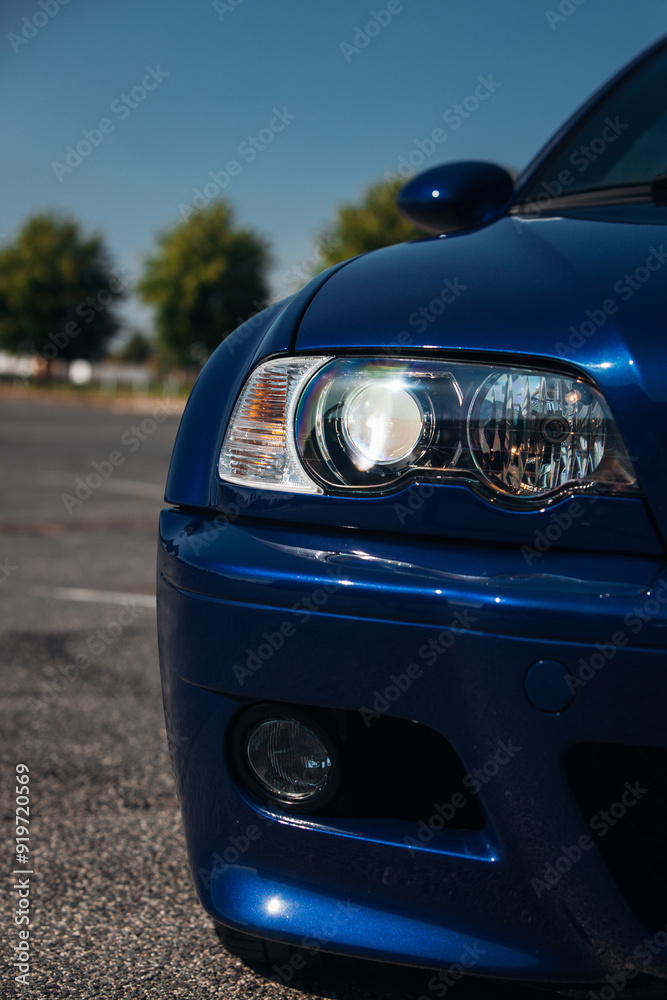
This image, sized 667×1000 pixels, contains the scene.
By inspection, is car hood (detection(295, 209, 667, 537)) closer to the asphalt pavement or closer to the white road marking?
the asphalt pavement

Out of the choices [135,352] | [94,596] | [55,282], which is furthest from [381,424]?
[135,352]

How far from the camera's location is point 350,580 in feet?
3.69

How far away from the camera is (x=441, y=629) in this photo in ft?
3.57

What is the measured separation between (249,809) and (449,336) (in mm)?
695

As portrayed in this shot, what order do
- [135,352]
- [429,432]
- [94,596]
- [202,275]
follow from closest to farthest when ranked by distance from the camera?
[429,432] < [94,596] < [202,275] < [135,352]

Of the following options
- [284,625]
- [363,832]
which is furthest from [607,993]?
[284,625]

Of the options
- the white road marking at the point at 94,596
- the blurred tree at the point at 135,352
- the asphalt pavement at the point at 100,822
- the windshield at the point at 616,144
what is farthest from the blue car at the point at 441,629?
the blurred tree at the point at 135,352

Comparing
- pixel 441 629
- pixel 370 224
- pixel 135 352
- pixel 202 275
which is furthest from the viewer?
pixel 135 352

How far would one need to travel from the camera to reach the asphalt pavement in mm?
1398

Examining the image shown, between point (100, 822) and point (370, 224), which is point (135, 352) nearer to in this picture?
point (370, 224)

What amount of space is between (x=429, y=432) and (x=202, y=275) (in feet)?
188

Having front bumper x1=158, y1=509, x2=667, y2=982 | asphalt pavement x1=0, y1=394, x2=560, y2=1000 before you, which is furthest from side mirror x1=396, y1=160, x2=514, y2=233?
asphalt pavement x1=0, y1=394, x2=560, y2=1000

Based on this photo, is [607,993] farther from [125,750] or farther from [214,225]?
[214,225]

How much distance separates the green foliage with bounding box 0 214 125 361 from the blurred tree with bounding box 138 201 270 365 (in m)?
3.24
